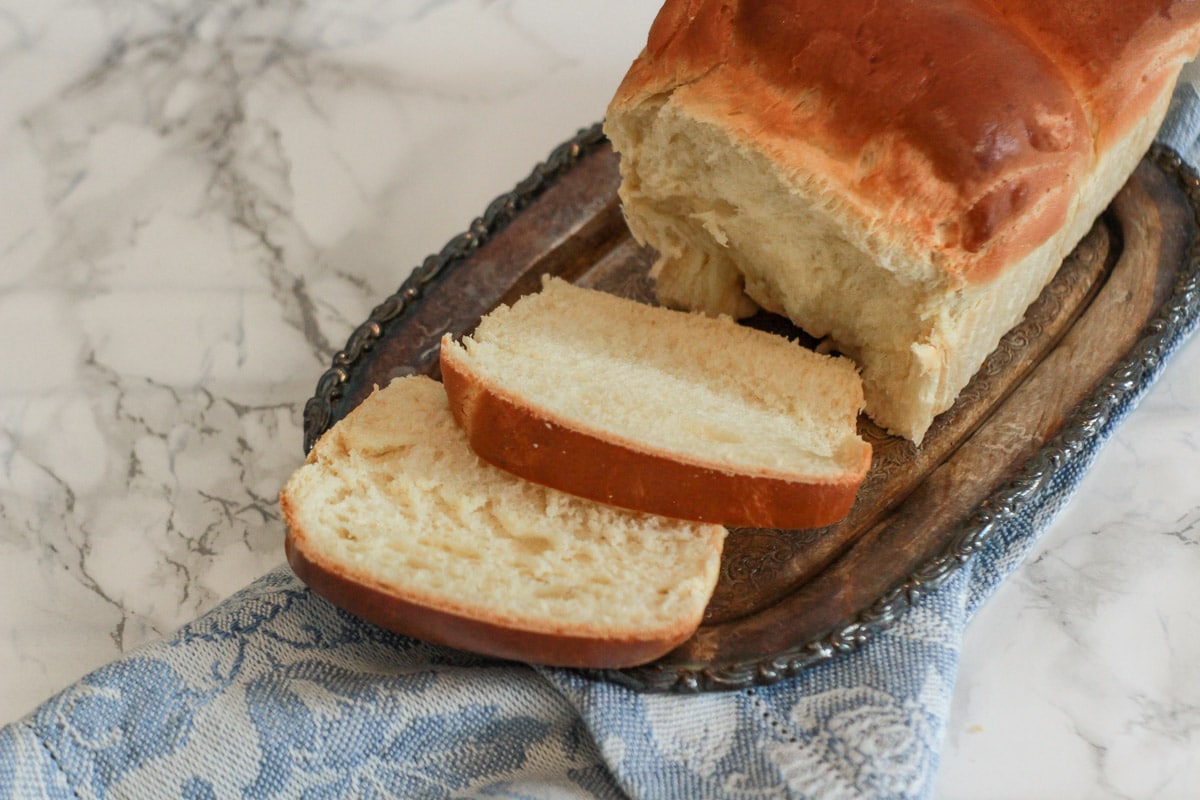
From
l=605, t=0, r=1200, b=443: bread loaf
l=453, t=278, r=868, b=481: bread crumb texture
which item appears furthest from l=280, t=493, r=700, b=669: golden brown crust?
l=605, t=0, r=1200, b=443: bread loaf

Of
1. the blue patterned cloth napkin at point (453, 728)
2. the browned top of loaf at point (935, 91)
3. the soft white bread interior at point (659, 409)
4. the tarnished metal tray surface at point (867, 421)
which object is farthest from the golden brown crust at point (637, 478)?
the browned top of loaf at point (935, 91)

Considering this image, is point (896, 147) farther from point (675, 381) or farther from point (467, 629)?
point (467, 629)

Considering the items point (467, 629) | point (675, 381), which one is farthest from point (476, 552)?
point (675, 381)

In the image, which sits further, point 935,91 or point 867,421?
point 867,421

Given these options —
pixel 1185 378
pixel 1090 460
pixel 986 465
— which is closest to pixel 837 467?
pixel 986 465

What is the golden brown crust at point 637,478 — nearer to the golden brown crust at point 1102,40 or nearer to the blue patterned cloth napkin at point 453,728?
the blue patterned cloth napkin at point 453,728

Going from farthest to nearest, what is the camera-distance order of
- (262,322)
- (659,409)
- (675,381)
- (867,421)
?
(262,322) < (867,421) < (675,381) < (659,409)
